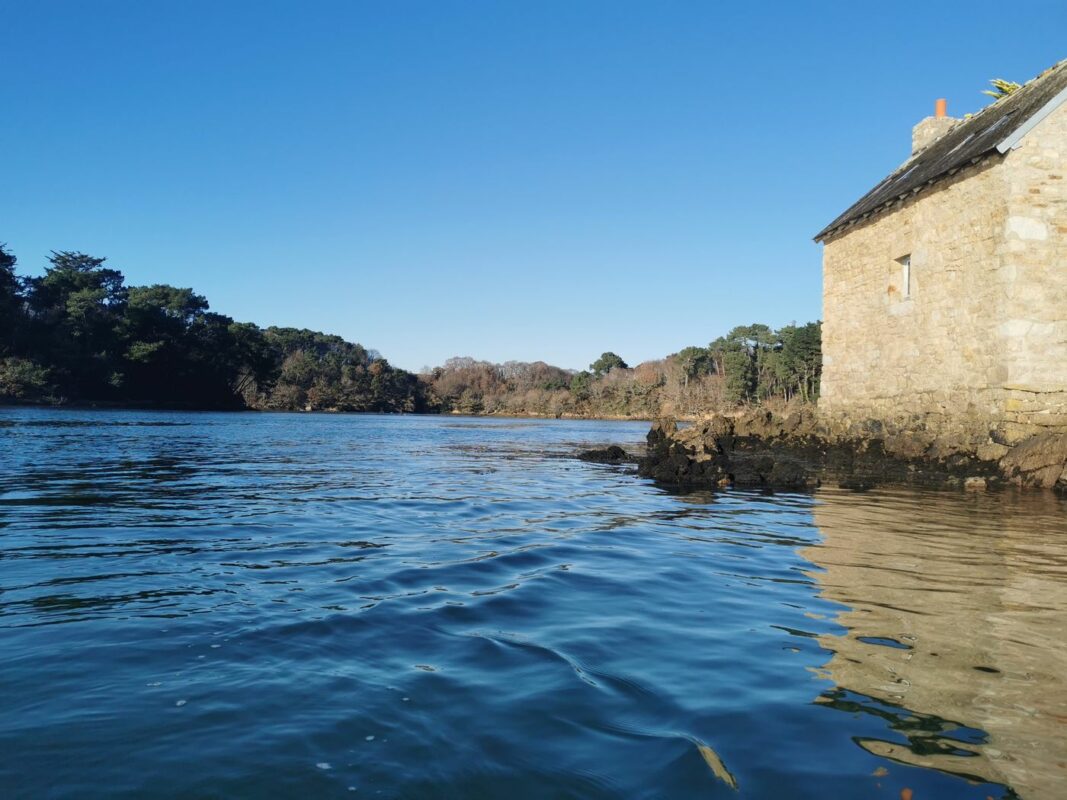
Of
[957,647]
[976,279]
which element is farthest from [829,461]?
[957,647]

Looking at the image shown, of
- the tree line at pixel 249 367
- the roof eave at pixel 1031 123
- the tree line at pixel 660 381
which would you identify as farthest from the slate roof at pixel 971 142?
the tree line at pixel 249 367

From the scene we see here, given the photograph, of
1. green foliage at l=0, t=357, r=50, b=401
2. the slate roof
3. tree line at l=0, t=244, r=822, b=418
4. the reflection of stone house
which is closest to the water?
the reflection of stone house

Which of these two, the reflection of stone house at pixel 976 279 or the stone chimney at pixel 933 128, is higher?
the stone chimney at pixel 933 128

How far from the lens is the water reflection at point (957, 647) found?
2.61 m

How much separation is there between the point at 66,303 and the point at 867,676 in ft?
224

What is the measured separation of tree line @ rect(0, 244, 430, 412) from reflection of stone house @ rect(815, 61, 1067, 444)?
177 ft

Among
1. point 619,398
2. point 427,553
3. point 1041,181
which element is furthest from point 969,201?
point 619,398

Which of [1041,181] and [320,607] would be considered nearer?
[320,607]

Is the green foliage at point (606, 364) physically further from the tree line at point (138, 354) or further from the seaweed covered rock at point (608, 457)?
the seaweed covered rock at point (608, 457)

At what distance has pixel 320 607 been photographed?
4477 millimetres

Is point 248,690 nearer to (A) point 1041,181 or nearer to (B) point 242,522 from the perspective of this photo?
(B) point 242,522

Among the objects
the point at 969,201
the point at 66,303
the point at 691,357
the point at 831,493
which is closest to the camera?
the point at 831,493

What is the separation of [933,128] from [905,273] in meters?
6.00

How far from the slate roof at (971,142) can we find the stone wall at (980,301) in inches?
10.4
